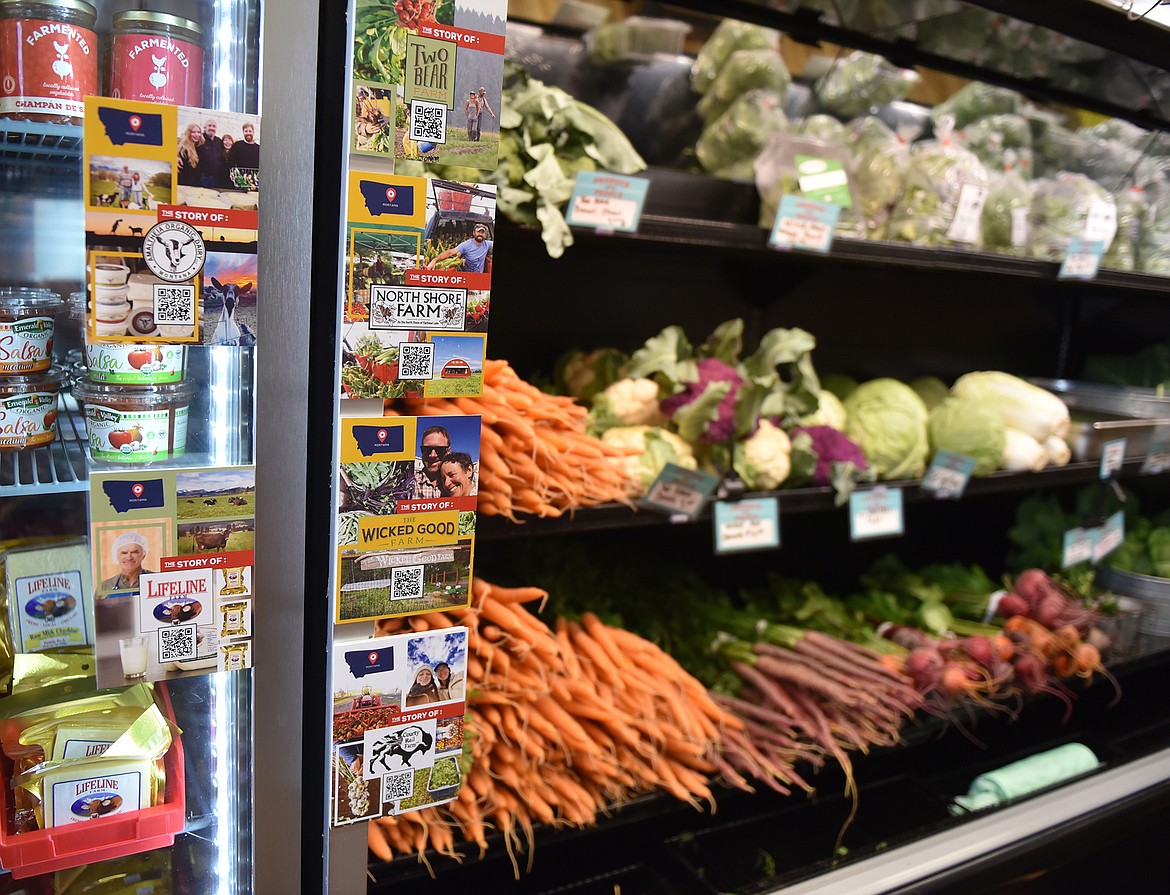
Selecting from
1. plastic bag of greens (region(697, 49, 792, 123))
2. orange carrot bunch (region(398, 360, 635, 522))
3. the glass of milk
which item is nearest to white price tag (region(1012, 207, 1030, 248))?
plastic bag of greens (region(697, 49, 792, 123))

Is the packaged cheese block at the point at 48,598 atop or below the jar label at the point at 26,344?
below

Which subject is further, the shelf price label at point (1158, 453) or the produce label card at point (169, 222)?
the shelf price label at point (1158, 453)

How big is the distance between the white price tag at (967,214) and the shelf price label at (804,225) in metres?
0.45

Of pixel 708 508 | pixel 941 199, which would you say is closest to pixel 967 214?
pixel 941 199

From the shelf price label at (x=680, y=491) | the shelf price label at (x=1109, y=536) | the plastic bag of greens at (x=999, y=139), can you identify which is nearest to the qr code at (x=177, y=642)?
the shelf price label at (x=680, y=491)

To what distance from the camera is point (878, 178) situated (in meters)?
1.94

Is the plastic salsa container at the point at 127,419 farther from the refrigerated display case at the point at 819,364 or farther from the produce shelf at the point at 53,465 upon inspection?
the refrigerated display case at the point at 819,364

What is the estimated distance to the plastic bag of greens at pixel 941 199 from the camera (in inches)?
76.2

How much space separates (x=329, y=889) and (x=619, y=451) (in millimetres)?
863

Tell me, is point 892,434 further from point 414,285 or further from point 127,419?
point 127,419

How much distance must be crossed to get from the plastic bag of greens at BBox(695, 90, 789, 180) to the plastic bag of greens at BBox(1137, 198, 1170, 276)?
1293 mm

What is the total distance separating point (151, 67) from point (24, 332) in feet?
1.07

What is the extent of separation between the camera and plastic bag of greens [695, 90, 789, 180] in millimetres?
1819

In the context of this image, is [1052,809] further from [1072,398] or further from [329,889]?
[329,889]
